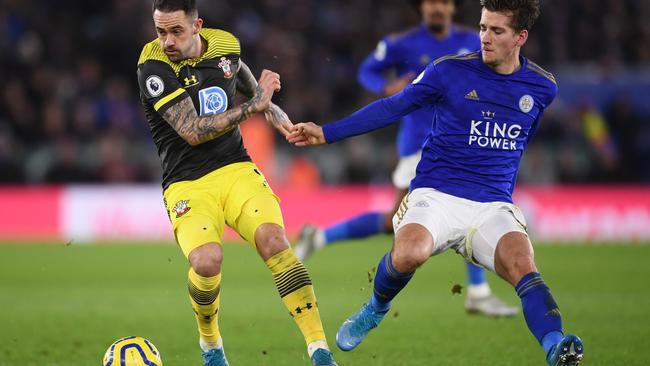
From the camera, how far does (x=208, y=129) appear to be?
5828 millimetres

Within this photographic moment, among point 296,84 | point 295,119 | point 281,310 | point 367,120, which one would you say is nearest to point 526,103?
point 367,120

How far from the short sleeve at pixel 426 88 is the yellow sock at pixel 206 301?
1.58 metres

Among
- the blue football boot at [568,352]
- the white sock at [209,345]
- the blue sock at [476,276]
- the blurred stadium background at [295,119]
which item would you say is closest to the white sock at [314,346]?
the white sock at [209,345]

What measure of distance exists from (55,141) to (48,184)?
0.78m

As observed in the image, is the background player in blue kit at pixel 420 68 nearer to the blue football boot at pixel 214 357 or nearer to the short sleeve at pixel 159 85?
the short sleeve at pixel 159 85

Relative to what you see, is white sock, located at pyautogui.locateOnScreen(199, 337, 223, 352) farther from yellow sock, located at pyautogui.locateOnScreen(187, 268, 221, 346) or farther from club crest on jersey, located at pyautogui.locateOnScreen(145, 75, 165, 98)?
club crest on jersey, located at pyautogui.locateOnScreen(145, 75, 165, 98)

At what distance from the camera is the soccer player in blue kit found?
5.77m

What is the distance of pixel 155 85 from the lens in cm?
591

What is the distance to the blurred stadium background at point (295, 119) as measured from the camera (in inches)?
643

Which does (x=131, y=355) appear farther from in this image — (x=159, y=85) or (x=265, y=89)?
Result: (x=265, y=89)

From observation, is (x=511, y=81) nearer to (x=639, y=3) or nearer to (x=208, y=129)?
(x=208, y=129)

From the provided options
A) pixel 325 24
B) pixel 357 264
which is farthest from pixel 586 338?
pixel 325 24

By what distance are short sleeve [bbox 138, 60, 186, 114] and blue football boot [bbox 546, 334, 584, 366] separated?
8.60 ft

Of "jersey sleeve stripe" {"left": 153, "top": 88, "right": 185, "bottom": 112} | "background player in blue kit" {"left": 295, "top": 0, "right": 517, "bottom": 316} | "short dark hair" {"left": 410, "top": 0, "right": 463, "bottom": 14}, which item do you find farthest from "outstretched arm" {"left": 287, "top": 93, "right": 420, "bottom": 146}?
"short dark hair" {"left": 410, "top": 0, "right": 463, "bottom": 14}
